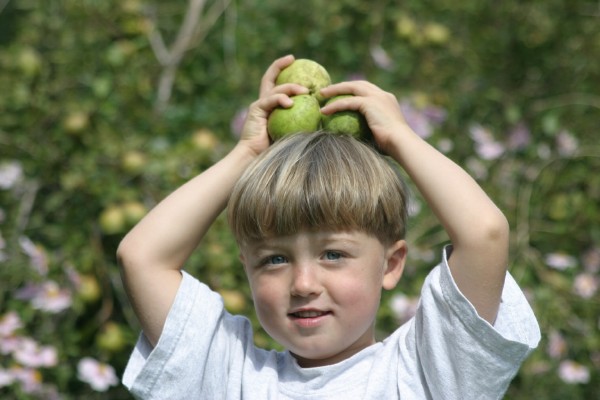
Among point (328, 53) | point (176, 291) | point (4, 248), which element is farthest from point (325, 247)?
point (328, 53)

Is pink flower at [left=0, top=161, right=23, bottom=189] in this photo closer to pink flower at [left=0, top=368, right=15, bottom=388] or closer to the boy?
pink flower at [left=0, top=368, right=15, bottom=388]

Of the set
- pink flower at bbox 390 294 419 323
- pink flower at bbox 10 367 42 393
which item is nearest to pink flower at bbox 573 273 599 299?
pink flower at bbox 390 294 419 323

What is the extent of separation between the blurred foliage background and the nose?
133 cm

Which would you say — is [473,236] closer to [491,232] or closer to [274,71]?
[491,232]

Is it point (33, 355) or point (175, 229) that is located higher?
point (175, 229)

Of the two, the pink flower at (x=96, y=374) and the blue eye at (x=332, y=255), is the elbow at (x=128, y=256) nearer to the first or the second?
the blue eye at (x=332, y=255)

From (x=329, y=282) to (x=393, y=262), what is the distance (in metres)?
0.20

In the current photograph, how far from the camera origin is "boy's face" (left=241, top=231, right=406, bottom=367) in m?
1.64

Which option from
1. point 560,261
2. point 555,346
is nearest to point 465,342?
point 555,346

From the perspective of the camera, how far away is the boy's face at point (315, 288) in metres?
1.64

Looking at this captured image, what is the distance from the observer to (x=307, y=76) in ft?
6.01

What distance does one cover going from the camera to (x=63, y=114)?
3.43 m

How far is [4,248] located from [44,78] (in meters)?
0.76

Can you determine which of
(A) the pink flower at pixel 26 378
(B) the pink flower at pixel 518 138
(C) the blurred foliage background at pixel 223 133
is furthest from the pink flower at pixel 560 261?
(A) the pink flower at pixel 26 378
